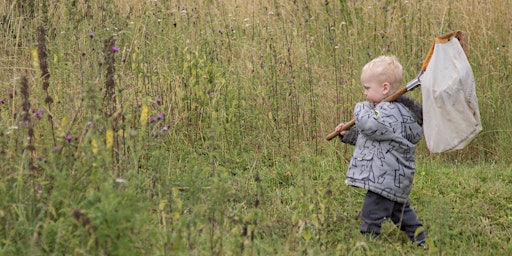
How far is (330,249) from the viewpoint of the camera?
4078mm

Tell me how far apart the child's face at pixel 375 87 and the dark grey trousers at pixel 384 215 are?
1.84 feet

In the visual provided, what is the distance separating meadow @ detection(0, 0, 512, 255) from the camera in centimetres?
334

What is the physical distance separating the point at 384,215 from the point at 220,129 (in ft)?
4.64

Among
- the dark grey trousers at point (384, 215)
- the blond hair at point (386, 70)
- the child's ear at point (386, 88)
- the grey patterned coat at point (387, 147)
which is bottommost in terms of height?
the dark grey trousers at point (384, 215)

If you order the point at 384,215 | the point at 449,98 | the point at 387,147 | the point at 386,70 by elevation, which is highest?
the point at 386,70

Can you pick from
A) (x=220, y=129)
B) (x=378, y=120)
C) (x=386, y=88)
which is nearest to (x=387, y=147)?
(x=378, y=120)

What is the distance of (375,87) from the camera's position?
422 centimetres

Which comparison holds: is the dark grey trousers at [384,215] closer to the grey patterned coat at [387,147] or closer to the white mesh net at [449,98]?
the grey patterned coat at [387,147]

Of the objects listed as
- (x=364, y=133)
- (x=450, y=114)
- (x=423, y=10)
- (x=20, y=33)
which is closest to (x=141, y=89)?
(x=20, y=33)

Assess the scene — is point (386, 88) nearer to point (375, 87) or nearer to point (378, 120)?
point (375, 87)

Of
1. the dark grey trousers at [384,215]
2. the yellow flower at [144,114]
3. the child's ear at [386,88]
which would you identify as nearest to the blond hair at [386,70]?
the child's ear at [386,88]

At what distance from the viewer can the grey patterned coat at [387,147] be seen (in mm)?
4090

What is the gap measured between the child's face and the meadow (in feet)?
2.07

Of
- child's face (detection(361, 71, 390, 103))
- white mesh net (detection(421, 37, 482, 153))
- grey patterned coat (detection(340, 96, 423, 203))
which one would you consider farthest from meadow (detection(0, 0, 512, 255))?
child's face (detection(361, 71, 390, 103))
